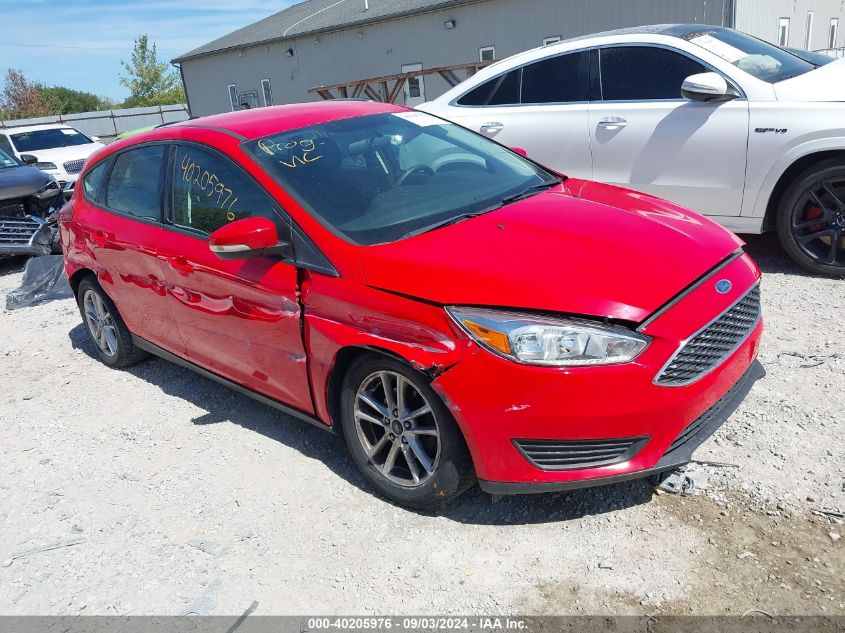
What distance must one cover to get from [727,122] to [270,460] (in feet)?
12.8

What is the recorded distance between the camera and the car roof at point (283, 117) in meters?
3.72

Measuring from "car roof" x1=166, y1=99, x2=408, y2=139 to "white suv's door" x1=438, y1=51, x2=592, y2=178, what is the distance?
199 centimetres

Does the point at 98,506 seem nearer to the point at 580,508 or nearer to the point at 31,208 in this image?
the point at 580,508

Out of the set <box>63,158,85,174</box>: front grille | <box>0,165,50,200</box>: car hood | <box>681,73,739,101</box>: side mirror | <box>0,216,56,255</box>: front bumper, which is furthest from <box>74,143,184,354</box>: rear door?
<box>63,158,85,174</box>: front grille

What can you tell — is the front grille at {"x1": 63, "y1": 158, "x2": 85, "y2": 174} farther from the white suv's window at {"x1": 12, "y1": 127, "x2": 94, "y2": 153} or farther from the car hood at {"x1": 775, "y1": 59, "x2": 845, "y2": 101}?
the car hood at {"x1": 775, "y1": 59, "x2": 845, "y2": 101}

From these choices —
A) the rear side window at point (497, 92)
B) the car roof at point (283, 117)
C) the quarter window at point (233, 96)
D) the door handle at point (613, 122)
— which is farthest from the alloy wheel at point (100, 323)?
the quarter window at point (233, 96)

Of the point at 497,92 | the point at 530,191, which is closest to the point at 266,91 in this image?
the point at 497,92

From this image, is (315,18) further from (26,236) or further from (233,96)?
(26,236)

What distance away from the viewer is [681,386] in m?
2.55

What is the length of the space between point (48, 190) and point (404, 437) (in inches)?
297

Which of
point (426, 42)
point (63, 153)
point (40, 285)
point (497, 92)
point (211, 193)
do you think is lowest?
point (40, 285)

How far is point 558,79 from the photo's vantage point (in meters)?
5.91

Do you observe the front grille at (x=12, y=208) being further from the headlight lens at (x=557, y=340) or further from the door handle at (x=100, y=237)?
the headlight lens at (x=557, y=340)

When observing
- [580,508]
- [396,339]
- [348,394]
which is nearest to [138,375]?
[348,394]
